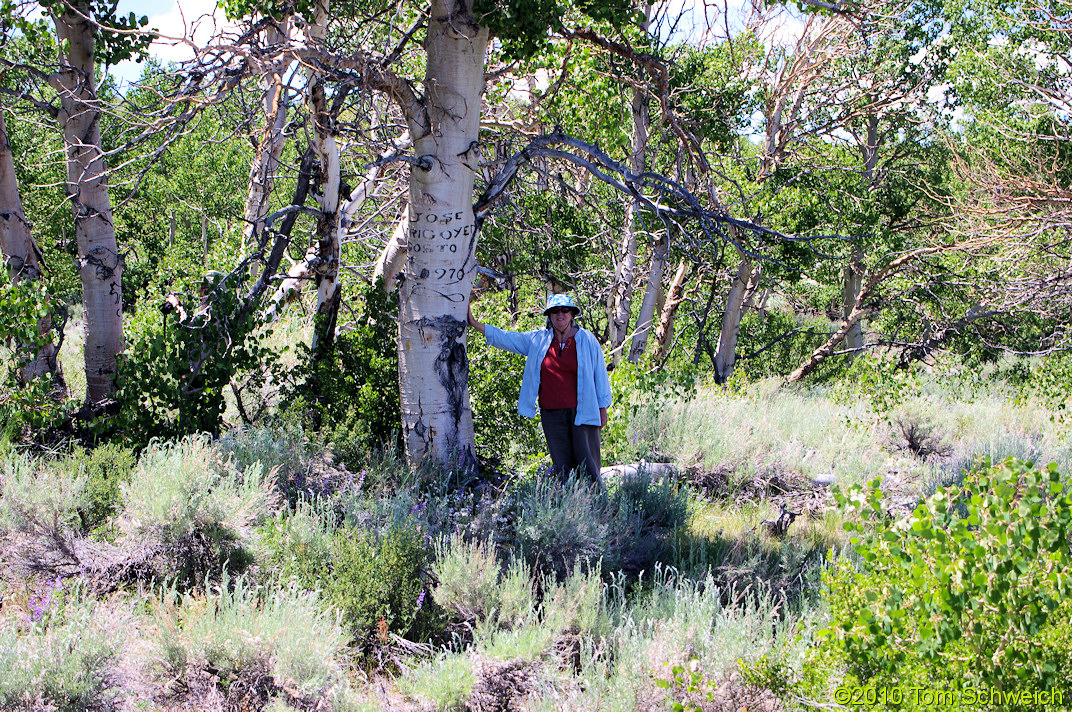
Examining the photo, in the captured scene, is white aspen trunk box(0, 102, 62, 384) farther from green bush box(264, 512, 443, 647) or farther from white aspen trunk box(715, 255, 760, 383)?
white aspen trunk box(715, 255, 760, 383)

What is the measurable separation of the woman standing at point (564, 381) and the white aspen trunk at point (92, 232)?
10.8 feet

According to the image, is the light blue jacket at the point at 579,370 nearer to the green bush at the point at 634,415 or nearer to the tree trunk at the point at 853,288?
the green bush at the point at 634,415

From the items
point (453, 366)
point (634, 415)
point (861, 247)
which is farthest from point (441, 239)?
point (861, 247)

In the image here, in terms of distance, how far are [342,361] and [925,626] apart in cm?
491

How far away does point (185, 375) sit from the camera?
5.83m

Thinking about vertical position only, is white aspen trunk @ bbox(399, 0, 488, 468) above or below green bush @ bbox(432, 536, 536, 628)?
above

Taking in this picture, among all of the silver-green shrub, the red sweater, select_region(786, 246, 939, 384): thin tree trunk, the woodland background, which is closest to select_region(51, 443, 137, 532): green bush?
the woodland background

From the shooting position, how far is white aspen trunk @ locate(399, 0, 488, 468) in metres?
5.14

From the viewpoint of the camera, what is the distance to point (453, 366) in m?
5.39

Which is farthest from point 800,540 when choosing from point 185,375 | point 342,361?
point 185,375

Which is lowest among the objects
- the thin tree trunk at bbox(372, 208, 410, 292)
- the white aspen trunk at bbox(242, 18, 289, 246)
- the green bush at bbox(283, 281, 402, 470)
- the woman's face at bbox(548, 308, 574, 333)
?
the green bush at bbox(283, 281, 402, 470)

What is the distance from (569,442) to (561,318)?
2.93 ft

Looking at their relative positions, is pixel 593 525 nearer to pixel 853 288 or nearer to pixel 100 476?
pixel 100 476

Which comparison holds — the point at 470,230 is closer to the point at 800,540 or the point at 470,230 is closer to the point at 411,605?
the point at 411,605
